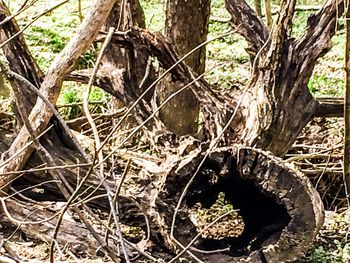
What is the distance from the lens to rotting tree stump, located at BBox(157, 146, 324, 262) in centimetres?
329

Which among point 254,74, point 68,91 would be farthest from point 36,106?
point 68,91

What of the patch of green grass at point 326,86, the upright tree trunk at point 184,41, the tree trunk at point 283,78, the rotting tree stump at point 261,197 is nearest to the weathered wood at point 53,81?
the rotting tree stump at point 261,197

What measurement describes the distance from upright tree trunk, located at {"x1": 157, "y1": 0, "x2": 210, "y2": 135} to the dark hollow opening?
1545 mm

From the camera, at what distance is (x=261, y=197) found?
12.2ft

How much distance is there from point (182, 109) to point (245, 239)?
6.29 feet

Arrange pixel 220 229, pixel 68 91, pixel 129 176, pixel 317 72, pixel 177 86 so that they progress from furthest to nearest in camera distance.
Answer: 1. pixel 317 72
2. pixel 68 91
3. pixel 177 86
4. pixel 220 229
5. pixel 129 176

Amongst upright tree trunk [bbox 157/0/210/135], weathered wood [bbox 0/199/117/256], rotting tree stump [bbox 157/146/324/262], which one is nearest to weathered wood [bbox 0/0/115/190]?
weathered wood [bbox 0/199/117/256]

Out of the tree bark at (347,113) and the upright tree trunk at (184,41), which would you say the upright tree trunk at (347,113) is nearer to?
the tree bark at (347,113)

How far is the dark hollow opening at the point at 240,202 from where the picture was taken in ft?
11.4

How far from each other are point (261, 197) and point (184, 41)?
2.00 meters

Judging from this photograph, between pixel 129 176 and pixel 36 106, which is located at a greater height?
pixel 36 106

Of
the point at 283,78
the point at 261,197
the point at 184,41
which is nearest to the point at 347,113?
the point at 283,78

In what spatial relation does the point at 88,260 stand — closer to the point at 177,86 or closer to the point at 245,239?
the point at 245,239

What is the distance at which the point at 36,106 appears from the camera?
3770 millimetres
